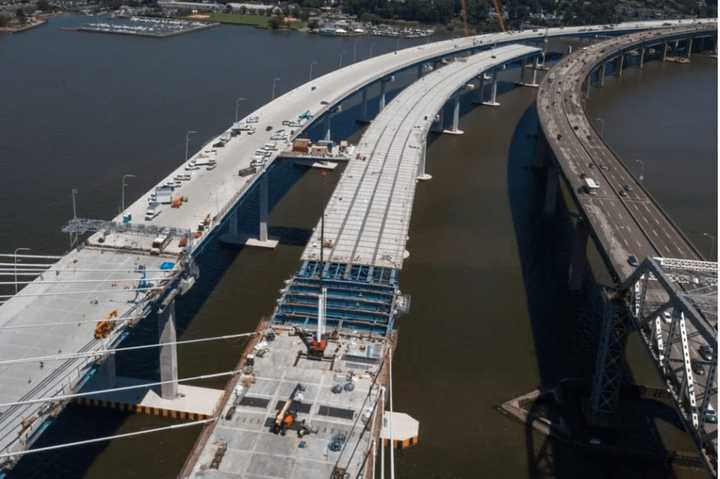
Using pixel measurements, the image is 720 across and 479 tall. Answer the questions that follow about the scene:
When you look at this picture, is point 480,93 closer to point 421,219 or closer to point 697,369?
point 421,219

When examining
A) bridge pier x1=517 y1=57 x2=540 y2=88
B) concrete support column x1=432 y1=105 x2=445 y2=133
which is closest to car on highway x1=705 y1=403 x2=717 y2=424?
concrete support column x1=432 y1=105 x2=445 y2=133

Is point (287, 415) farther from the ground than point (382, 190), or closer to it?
closer to it

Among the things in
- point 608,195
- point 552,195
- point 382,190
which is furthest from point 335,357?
point 552,195

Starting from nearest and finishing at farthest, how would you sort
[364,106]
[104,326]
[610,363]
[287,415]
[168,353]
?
[287,415], [104,326], [610,363], [168,353], [364,106]

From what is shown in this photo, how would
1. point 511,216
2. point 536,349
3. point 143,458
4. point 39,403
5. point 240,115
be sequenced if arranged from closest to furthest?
point 39,403 → point 143,458 → point 536,349 → point 511,216 → point 240,115

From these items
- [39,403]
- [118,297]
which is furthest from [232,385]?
[118,297]

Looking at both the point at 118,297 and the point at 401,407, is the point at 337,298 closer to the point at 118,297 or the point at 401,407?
the point at 401,407
